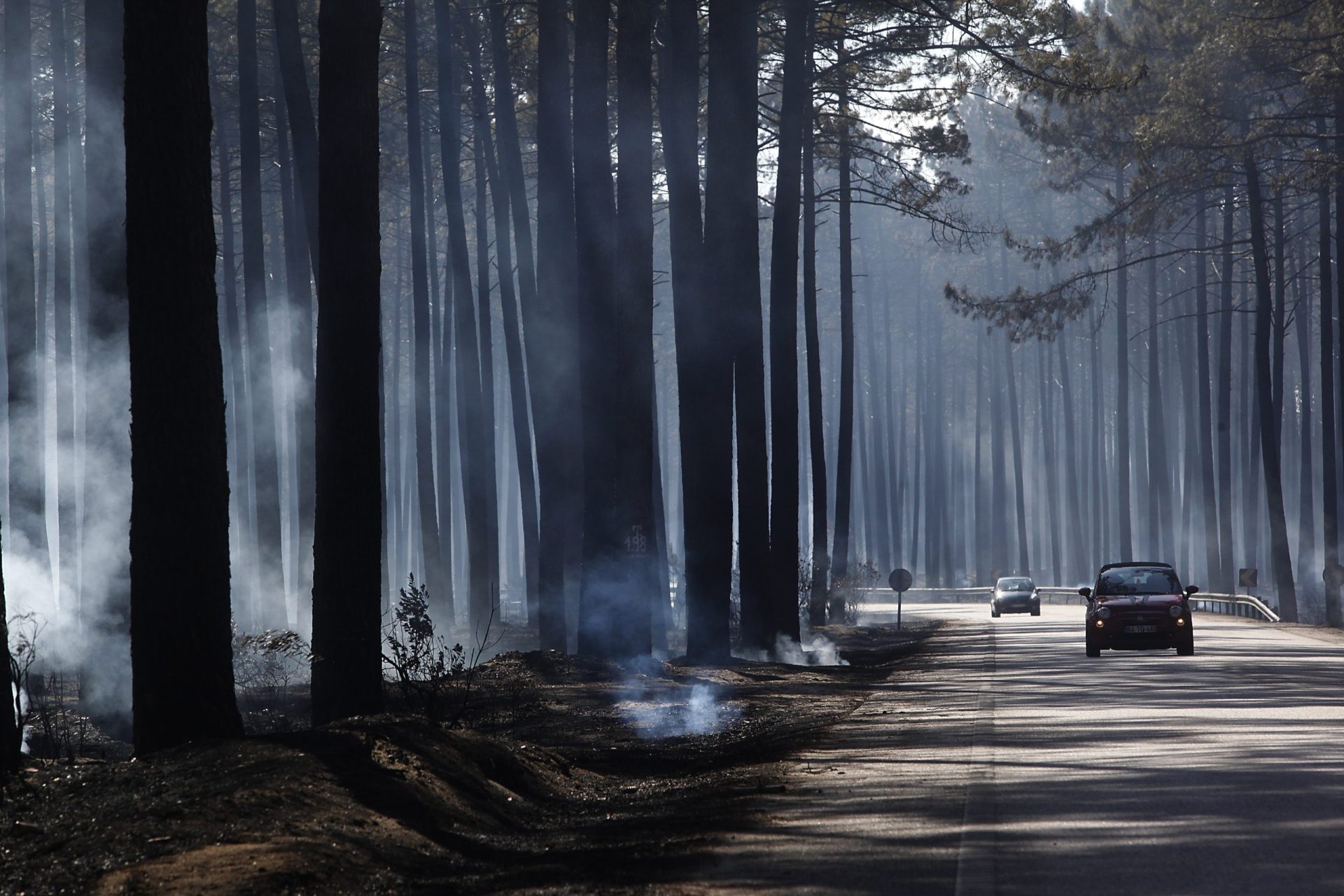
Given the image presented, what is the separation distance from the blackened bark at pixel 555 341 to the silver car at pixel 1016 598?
3012cm

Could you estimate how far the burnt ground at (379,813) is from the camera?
773 centimetres

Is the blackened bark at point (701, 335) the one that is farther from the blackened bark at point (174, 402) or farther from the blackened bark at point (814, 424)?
the blackened bark at point (814, 424)

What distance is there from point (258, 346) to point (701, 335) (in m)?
16.3

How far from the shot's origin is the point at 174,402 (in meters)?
11.2

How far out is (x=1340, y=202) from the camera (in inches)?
1788

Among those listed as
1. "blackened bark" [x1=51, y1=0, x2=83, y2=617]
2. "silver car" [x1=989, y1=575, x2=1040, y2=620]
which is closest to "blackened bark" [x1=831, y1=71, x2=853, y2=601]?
"silver car" [x1=989, y1=575, x2=1040, y2=620]

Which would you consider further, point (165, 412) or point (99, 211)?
point (99, 211)

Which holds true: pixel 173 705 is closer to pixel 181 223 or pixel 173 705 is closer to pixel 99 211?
Answer: pixel 181 223

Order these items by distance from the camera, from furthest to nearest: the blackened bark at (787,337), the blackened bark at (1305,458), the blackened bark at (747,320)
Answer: the blackened bark at (1305,458) < the blackened bark at (787,337) < the blackened bark at (747,320)

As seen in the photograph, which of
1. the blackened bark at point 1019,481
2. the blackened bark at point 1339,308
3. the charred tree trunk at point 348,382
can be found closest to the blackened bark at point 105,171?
the charred tree trunk at point 348,382

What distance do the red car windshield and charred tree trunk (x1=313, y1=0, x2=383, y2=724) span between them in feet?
58.6

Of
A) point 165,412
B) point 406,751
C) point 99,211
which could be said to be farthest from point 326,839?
point 99,211

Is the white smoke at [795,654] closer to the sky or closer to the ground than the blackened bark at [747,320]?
closer to the ground

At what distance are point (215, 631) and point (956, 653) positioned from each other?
21.9 meters
